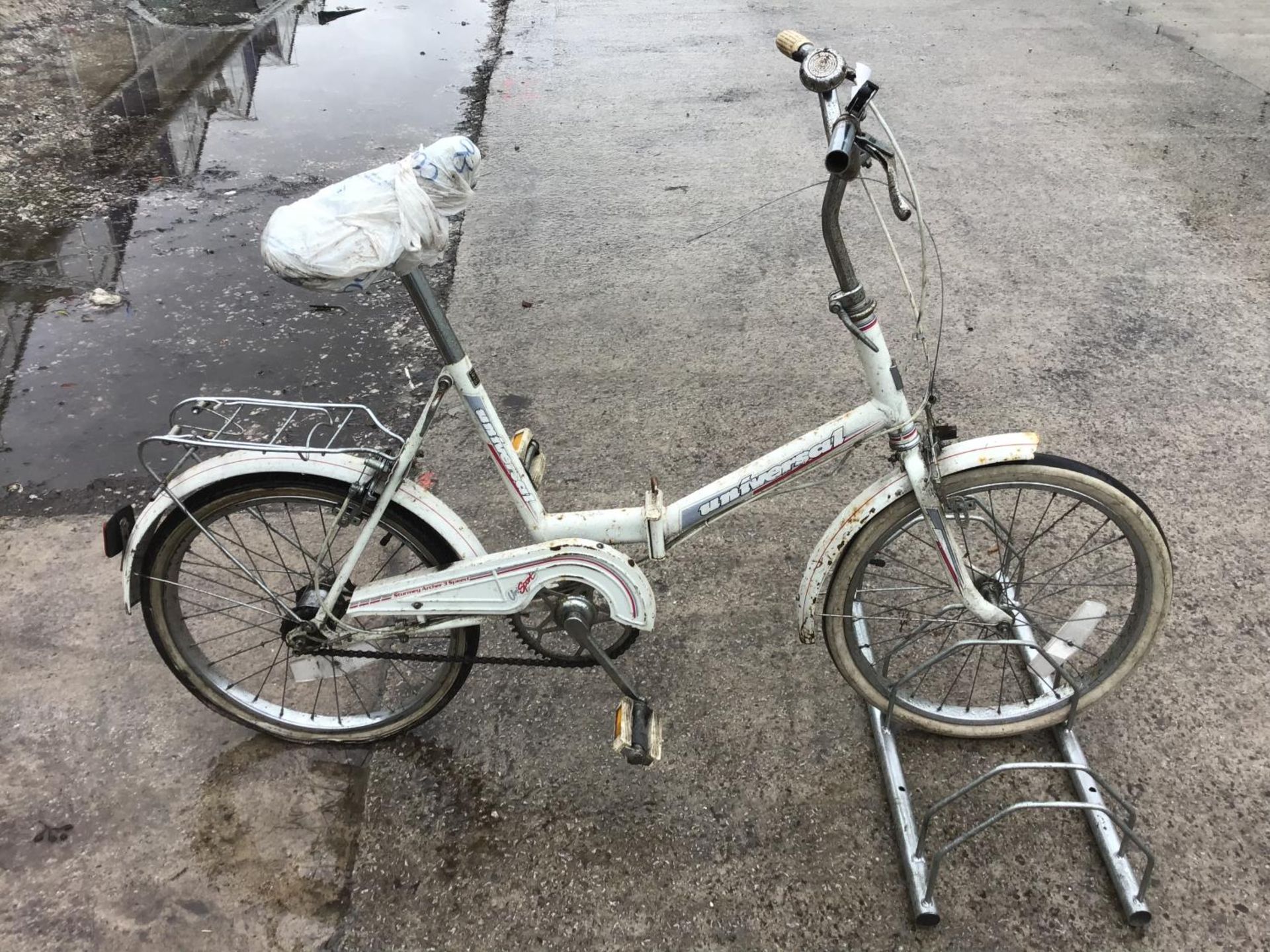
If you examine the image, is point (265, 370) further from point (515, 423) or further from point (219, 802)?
point (219, 802)

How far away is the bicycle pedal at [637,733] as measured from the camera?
222 cm

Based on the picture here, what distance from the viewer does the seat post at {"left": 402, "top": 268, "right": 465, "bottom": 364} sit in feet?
6.39

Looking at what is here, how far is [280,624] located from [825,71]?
199 cm

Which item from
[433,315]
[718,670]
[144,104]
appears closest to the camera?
[433,315]

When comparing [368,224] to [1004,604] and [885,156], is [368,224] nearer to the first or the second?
[885,156]

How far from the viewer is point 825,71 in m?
1.75

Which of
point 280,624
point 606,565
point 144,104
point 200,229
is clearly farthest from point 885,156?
point 144,104

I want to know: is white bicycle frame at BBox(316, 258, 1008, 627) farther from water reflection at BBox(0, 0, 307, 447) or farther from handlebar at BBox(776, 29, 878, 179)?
water reflection at BBox(0, 0, 307, 447)

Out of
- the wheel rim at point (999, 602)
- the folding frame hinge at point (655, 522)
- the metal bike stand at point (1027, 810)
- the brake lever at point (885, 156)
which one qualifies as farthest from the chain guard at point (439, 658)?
the brake lever at point (885, 156)

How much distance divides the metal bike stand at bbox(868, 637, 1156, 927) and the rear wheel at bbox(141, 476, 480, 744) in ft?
3.75

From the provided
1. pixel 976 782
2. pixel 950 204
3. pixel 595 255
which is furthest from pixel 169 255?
pixel 976 782

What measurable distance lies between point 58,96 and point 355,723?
614 centimetres

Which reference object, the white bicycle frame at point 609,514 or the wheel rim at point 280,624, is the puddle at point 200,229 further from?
the white bicycle frame at point 609,514

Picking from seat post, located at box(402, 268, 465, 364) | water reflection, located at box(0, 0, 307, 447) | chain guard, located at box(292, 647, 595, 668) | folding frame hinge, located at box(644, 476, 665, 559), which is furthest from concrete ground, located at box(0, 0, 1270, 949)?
water reflection, located at box(0, 0, 307, 447)
